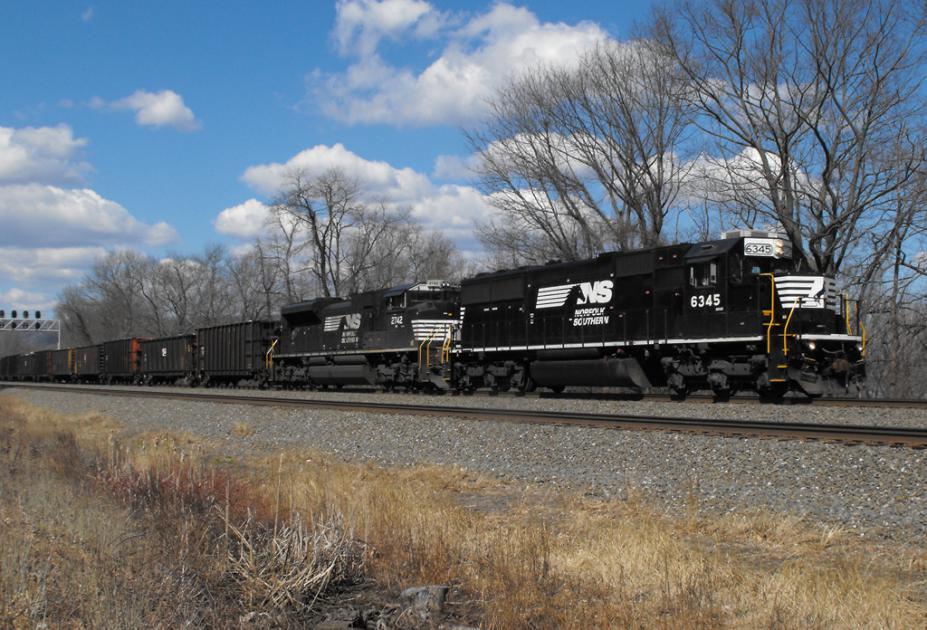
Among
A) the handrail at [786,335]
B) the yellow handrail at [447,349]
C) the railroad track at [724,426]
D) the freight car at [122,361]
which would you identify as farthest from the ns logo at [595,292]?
the freight car at [122,361]

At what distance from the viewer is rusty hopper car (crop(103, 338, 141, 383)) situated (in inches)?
1937

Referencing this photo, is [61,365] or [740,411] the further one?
[61,365]

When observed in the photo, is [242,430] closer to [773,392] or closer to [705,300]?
[705,300]

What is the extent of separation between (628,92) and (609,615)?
29.5 metres

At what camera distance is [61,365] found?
193 ft

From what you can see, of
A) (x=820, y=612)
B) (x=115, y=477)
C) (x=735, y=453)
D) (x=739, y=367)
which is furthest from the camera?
(x=739, y=367)

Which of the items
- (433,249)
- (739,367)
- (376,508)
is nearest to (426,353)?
(739,367)

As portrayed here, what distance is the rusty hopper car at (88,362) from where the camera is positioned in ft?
174

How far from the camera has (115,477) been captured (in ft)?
27.7

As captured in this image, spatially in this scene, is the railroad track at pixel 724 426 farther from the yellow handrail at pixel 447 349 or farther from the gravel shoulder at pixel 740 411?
the yellow handrail at pixel 447 349

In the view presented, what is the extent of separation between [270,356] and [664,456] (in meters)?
27.1

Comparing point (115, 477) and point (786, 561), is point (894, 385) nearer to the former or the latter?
point (786, 561)

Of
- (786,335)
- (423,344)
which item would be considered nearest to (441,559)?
(786,335)

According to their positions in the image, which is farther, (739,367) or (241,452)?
(739,367)
